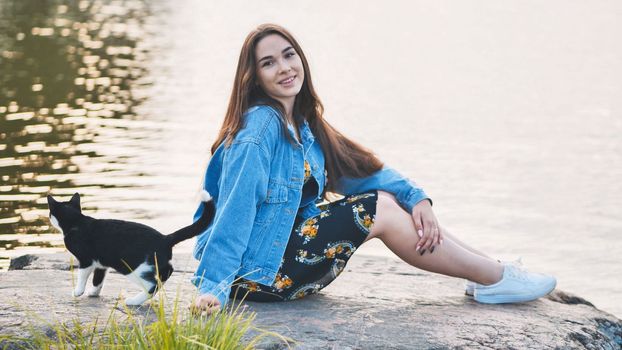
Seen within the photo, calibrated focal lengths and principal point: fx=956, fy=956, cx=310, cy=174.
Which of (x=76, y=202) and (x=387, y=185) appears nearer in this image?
(x=76, y=202)

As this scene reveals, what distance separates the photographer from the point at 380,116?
11.7m

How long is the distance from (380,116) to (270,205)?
26.4 feet

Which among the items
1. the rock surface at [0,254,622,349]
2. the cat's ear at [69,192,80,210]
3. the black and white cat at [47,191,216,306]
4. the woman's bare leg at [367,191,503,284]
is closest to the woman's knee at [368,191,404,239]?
the woman's bare leg at [367,191,503,284]

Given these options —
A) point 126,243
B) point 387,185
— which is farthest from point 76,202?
point 387,185

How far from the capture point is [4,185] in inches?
309

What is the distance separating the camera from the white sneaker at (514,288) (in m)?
4.11

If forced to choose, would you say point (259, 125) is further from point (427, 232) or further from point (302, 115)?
point (427, 232)

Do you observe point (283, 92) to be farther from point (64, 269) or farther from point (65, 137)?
point (65, 137)

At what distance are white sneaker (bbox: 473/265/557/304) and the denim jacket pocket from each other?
3.32ft

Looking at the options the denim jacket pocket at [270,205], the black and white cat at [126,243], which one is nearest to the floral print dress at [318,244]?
the denim jacket pocket at [270,205]

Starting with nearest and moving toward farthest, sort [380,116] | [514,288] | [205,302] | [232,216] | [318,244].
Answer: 1. [205,302]
2. [232,216]
3. [318,244]
4. [514,288]
5. [380,116]

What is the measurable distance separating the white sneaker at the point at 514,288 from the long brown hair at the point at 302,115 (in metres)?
0.72

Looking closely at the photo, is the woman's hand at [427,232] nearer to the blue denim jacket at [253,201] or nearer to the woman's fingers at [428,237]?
the woman's fingers at [428,237]

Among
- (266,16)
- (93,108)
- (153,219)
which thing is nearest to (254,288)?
(153,219)
